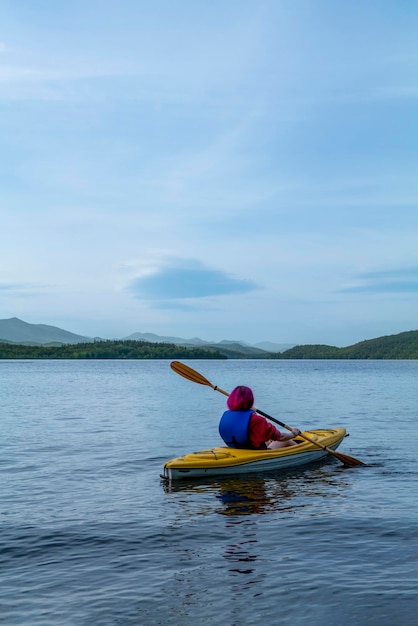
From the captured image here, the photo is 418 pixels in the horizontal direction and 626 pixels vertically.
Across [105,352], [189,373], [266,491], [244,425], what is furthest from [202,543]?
[105,352]

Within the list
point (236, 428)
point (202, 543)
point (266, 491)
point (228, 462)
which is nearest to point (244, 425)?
point (236, 428)

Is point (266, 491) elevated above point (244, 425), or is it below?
below

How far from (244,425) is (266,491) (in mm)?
1553

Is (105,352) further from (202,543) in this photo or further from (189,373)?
(202,543)

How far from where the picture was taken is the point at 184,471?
13078 millimetres

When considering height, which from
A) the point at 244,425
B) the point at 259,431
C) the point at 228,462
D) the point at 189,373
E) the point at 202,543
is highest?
the point at 189,373

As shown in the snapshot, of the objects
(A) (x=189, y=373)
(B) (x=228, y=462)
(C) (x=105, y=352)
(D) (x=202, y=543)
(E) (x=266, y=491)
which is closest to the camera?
(D) (x=202, y=543)

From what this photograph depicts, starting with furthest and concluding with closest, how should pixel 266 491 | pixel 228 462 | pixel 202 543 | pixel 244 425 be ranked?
pixel 244 425 < pixel 228 462 < pixel 266 491 < pixel 202 543

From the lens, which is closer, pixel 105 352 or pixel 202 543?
pixel 202 543

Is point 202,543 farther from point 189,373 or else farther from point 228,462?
point 189,373

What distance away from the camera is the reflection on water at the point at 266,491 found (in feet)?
36.4

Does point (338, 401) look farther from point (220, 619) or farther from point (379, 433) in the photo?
point (220, 619)

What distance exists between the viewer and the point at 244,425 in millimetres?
13539

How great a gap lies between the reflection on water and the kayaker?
30.7 inches
